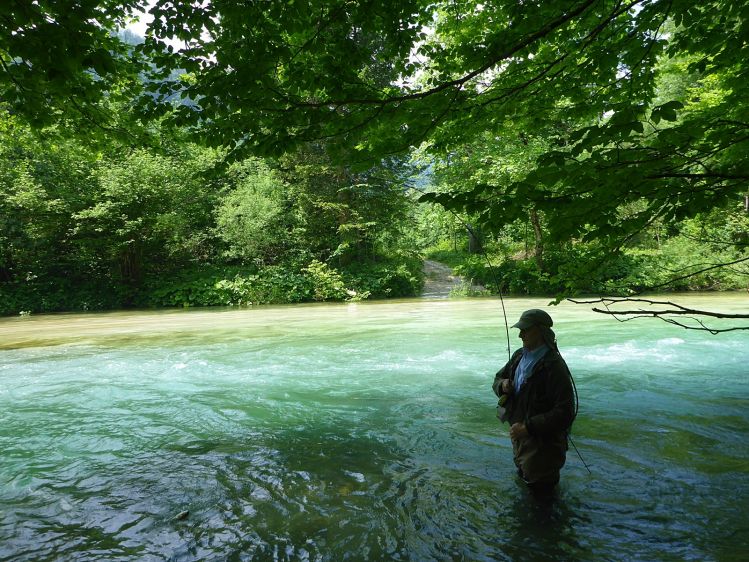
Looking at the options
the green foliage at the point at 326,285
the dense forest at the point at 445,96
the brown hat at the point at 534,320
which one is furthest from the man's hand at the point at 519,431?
the green foliage at the point at 326,285

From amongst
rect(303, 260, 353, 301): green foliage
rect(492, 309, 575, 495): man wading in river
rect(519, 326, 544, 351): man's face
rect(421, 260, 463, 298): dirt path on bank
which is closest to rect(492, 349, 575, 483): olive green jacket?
rect(492, 309, 575, 495): man wading in river

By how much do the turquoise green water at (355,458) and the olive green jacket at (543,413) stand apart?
1.51 ft

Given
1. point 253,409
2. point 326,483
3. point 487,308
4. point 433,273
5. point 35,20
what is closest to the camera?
point 35,20

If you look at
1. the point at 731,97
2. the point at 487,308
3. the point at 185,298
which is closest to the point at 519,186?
the point at 731,97

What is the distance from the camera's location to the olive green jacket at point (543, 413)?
3.64 meters

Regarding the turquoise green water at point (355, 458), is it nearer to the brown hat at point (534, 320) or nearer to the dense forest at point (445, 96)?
the brown hat at point (534, 320)

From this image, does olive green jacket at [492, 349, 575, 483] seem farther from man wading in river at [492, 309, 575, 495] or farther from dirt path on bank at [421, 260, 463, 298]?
dirt path on bank at [421, 260, 463, 298]

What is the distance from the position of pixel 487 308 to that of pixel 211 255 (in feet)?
54.6

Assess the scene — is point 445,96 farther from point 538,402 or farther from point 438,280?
point 438,280

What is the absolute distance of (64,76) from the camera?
342 centimetres

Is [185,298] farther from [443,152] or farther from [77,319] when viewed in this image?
[443,152]

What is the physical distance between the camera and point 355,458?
5.34 metres

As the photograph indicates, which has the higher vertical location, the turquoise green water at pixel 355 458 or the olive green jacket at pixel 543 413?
the olive green jacket at pixel 543 413

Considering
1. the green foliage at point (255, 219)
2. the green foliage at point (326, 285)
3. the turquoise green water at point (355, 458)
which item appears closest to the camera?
the turquoise green water at point (355, 458)
